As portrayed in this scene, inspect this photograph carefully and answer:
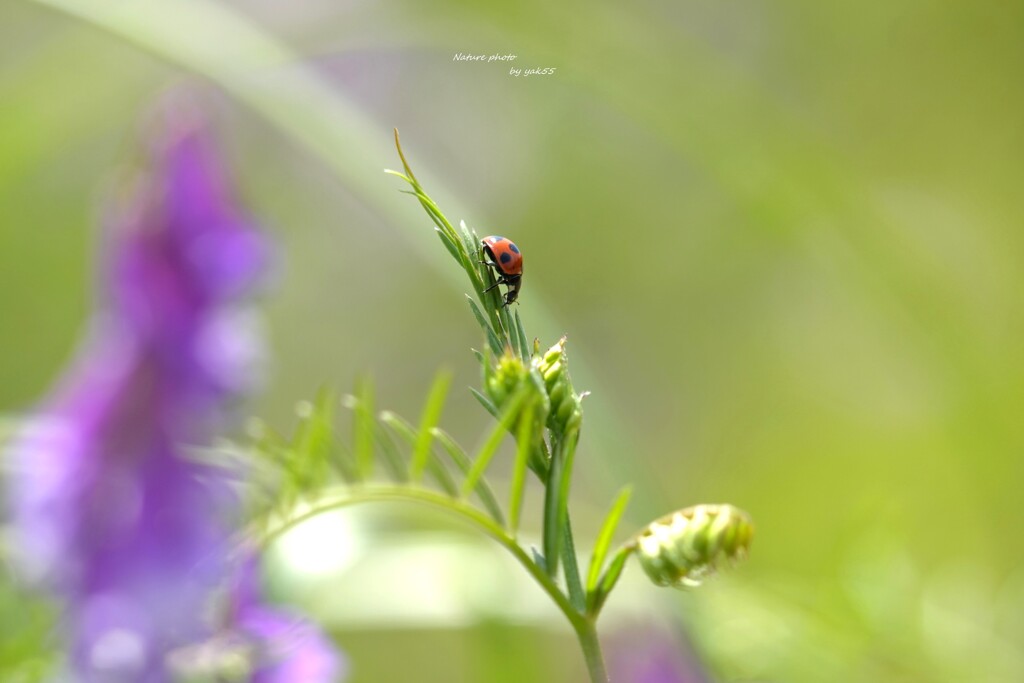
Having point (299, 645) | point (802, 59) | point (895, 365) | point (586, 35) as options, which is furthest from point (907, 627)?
point (802, 59)

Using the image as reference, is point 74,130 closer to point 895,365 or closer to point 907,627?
point 907,627

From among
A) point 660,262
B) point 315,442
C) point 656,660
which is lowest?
point 656,660

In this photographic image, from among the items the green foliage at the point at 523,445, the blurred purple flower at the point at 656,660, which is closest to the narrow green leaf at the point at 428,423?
the green foliage at the point at 523,445

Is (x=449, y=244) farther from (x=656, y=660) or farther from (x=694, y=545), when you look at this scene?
(x=656, y=660)

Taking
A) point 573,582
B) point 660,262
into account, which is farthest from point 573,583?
point 660,262

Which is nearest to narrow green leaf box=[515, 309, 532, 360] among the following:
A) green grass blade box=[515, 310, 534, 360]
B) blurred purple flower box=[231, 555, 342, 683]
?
green grass blade box=[515, 310, 534, 360]
